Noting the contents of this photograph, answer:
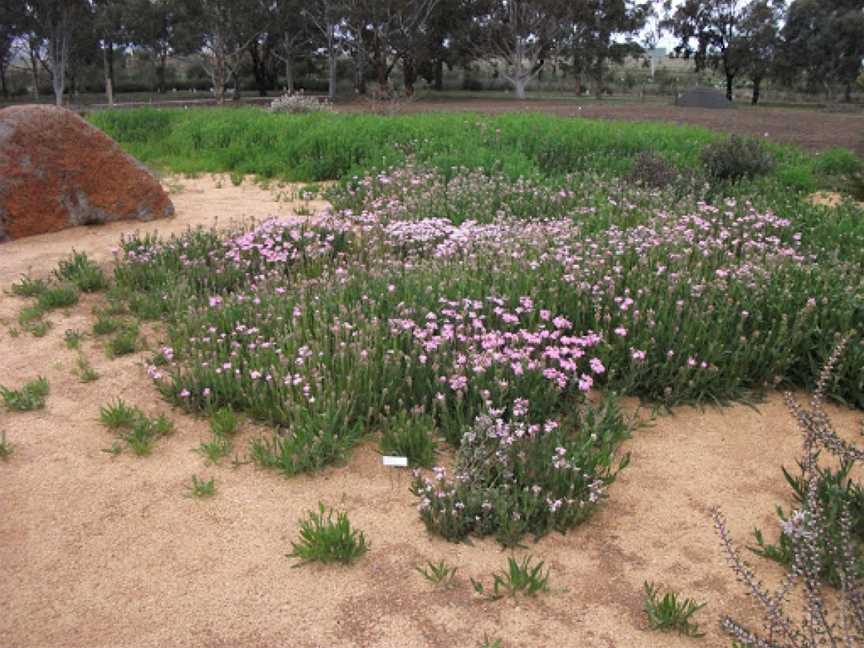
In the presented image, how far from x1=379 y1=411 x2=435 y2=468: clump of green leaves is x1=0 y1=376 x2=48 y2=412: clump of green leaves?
2.32 meters

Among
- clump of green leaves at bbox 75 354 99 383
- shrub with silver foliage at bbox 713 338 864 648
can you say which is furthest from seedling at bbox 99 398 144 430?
shrub with silver foliage at bbox 713 338 864 648

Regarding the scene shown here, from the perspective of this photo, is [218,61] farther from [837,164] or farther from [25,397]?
[25,397]

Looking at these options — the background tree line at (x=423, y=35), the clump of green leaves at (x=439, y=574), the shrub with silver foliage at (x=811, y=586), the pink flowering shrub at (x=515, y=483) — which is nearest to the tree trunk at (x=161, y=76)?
the background tree line at (x=423, y=35)

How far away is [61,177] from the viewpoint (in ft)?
28.0

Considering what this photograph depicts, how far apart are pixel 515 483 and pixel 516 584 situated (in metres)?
0.58

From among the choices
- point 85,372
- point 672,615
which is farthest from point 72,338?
point 672,615

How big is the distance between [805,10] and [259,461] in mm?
57347

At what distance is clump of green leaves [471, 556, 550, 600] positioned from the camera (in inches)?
124

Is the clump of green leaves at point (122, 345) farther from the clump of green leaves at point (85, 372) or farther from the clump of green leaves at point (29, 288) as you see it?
the clump of green leaves at point (29, 288)

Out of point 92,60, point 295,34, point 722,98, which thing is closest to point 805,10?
point 722,98

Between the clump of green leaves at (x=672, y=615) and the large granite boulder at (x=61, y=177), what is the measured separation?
26.0 feet

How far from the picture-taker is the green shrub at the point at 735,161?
10688 mm

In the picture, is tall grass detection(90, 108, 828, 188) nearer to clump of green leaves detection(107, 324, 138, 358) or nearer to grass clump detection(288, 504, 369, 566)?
clump of green leaves detection(107, 324, 138, 358)

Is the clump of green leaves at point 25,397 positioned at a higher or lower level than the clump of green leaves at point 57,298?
lower
